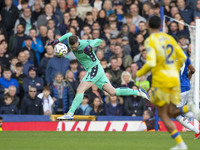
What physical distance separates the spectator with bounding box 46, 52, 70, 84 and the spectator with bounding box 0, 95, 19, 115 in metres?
1.80

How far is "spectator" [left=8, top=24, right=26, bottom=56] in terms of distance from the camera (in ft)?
69.5

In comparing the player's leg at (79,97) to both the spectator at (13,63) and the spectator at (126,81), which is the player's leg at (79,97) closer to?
the spectator at (126,81)

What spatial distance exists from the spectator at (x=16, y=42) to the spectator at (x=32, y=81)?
1722mm

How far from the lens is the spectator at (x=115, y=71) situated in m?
20.0

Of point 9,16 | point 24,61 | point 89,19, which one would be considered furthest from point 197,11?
point 9,16

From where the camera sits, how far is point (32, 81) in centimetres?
1966

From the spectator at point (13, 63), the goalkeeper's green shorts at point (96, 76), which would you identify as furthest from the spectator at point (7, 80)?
the goalkeeper's green shorts at point (96, 76)

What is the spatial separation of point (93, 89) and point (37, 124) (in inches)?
107

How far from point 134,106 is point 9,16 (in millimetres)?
6549

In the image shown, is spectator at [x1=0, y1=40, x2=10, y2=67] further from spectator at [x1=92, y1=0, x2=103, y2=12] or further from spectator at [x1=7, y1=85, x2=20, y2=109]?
spectator at [x1=92, y1=0, x2=103, y2=12]

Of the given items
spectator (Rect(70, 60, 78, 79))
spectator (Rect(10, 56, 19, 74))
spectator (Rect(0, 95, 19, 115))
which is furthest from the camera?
spectator (Rect(10, 56, 19, 74))

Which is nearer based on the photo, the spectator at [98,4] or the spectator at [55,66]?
the spectator at [55,66]

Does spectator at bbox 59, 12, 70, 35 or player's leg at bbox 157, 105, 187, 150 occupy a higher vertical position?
spectator at bbox 59, 12, 70, 35

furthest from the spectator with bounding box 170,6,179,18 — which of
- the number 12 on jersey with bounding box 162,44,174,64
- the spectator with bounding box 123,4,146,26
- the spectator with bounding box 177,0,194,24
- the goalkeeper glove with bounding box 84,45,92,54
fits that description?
the number 12 on jersey with bounding box 162,44,174,64
